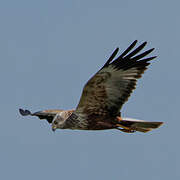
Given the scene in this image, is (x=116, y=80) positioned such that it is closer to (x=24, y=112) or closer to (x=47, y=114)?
(x=47, y=114)

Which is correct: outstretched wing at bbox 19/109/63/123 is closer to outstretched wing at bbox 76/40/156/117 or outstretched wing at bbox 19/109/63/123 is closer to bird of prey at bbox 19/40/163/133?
bird of prey at bbox 19/40/163/133

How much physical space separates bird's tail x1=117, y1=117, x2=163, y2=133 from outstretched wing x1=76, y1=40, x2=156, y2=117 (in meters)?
0.28

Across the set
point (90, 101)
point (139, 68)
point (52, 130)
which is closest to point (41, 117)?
point (52, 130)

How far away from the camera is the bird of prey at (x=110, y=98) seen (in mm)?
11109

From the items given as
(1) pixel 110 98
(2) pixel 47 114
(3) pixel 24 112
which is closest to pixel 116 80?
(1) pixel 110 98

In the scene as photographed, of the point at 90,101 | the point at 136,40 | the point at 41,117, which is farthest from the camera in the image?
the point at 41,117

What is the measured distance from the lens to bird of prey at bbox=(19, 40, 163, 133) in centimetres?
1111

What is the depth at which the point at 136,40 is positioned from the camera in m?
10.7

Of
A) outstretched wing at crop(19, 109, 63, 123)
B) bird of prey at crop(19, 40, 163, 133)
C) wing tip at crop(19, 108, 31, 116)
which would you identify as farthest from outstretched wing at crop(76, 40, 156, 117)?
wing tip at crop(19, 108, 31, 116)

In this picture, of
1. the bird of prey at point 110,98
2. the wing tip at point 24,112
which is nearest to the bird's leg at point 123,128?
the bird of prey at point 110,98

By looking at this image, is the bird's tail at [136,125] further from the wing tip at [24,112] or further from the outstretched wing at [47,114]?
the wing tip at [24,112]

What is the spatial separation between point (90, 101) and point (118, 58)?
105cm

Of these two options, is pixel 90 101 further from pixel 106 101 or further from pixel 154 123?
pixel 154 123

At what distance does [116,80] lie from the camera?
36.9 ft
